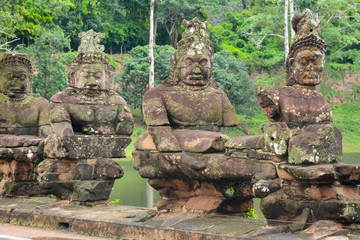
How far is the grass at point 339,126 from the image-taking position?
25.4 m

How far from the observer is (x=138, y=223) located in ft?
23.9

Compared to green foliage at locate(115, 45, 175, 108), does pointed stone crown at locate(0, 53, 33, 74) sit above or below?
below

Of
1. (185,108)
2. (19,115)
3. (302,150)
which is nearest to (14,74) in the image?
(19,115)

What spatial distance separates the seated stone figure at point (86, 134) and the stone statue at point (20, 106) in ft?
3.24

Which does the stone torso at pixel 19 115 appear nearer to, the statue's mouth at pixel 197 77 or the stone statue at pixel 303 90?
the statue's mouth at pixel 197 77

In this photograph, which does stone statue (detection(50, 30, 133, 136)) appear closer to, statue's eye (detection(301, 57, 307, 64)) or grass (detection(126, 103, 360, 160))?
statue's eye (detection(301, 57, 307, 64))

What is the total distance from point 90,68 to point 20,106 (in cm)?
163

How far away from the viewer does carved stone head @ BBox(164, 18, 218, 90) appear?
25.1 ft

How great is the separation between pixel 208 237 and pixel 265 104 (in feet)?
5.02

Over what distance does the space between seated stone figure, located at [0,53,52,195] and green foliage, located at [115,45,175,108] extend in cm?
1733

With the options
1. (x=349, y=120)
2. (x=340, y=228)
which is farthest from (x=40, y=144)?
(x=349, y=120)

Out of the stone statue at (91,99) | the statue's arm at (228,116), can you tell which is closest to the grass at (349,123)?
the stone statue at (91,99)

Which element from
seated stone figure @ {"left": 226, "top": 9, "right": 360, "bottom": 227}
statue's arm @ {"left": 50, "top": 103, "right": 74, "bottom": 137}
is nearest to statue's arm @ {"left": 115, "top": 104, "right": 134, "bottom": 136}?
statue's arm @ {"left": 50, "top": 103, "right": 74, "bottom": 137}

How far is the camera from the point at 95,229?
7.70m
